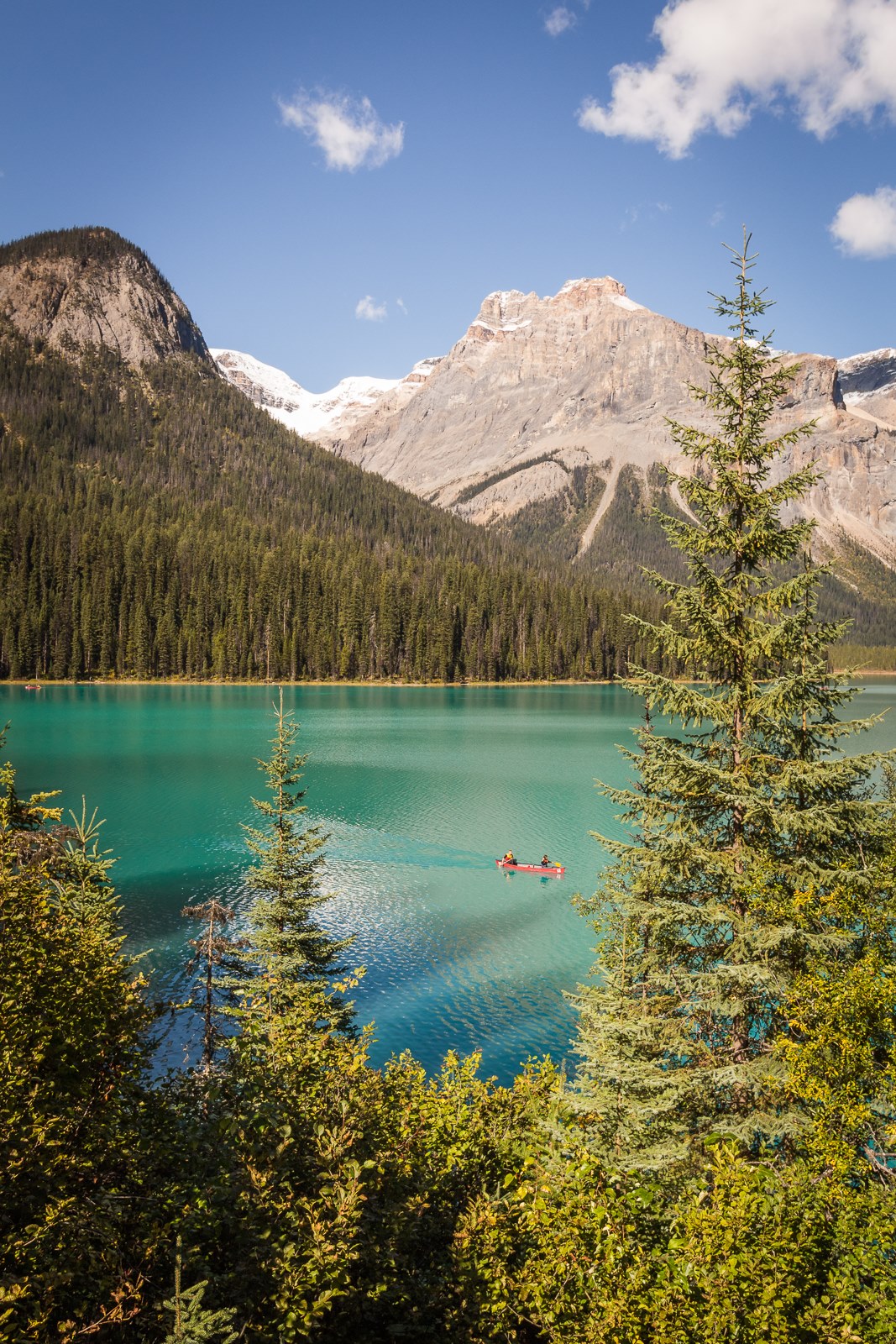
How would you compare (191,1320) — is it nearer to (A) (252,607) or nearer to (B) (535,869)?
(B) (535,869)

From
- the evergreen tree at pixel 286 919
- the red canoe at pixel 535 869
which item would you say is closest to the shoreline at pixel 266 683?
the red canoe at pixel 535 869

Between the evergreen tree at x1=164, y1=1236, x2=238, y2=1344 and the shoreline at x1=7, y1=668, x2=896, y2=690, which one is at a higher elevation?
the shoreline at x1=7, y1=668, x2=896, y2=690

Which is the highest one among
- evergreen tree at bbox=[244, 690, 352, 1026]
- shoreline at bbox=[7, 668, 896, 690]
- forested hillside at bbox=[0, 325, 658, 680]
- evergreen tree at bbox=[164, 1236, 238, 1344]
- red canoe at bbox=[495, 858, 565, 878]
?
forested hillside at bbox=[0, 325, 658, 680]

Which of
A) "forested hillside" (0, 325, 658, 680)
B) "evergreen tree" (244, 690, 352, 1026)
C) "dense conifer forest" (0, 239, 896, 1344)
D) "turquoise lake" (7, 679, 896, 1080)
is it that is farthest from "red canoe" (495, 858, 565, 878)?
"forested hillside" (0, 325, 658, 680)

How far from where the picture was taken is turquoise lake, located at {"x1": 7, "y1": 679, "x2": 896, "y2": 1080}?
2634cm

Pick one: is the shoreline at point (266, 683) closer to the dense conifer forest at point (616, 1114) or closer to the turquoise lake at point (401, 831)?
the turquoise lake at point (401, 831)

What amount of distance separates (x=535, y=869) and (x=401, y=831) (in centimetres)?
1079

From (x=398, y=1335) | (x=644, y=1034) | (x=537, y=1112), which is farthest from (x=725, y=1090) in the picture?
(x=398, y=1335)

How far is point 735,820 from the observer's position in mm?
12312

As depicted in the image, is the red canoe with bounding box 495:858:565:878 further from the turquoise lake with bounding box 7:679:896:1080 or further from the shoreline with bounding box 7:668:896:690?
the shoreline with bounding box 7:668:896:690

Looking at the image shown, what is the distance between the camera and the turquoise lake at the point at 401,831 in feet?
86.4

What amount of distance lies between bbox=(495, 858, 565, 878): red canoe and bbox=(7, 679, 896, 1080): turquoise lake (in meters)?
0.44

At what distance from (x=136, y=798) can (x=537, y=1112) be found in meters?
45.3

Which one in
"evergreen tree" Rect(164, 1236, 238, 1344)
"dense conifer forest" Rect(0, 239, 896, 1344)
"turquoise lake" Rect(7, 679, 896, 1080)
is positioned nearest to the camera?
"evergreen tree" Rect(164, 1236, 238, 1344)
